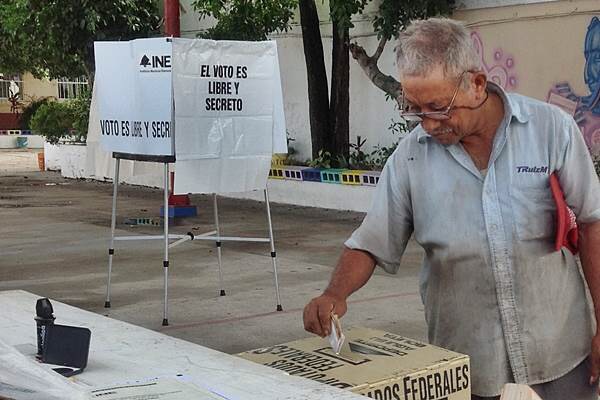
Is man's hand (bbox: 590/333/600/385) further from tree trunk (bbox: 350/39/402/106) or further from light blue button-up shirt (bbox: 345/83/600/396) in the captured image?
tree trunk (bbox: 350/39/402/106)

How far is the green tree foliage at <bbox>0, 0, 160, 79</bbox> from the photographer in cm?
1548

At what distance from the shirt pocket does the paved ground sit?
3.50 meters

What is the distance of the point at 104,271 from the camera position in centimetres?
895

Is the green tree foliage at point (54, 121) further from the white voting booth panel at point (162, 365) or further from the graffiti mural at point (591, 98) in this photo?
the white voting booth panel at point (162, 365)

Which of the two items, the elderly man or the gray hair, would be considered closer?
the gray hair

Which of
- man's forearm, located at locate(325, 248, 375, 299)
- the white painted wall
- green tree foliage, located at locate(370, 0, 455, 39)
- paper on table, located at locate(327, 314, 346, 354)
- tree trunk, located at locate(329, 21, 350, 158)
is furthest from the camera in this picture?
the white painted wall

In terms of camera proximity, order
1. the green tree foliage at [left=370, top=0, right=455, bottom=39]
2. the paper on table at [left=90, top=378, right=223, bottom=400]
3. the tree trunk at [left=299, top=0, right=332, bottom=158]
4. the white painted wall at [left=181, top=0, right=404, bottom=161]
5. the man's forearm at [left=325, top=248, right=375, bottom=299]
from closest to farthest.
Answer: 1. the paper on table at [left=90, top=378, right=223, bottom=400]
2. the man's forearm at [left=325, top=248, right=375, bottom=299]
3. the green tree foliage at [left=370, top=0, right=455, bottom=39]
4. the tree trunk at [left=299, top=0, right=332, bottom=158]
5. the white painted wall at [left=181, top=0, right=404, bottom=161]

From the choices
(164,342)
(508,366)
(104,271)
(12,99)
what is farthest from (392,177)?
(12,99)

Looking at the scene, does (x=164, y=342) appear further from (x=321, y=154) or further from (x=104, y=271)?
(x=321, y=154)

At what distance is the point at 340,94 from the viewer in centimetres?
1416

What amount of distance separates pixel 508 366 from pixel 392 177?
2.21ft

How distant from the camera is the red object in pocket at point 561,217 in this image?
2.76m

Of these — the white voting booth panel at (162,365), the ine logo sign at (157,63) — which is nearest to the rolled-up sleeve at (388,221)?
the white voting booth panel at (162,365)

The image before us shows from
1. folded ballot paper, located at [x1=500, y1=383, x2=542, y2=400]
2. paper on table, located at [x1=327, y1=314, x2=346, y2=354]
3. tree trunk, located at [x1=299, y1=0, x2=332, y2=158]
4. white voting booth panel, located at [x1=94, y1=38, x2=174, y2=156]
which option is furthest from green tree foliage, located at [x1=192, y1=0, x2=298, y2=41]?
folded ballot paper, located at [x1=500, y1=383, x2=542, y2=400]
